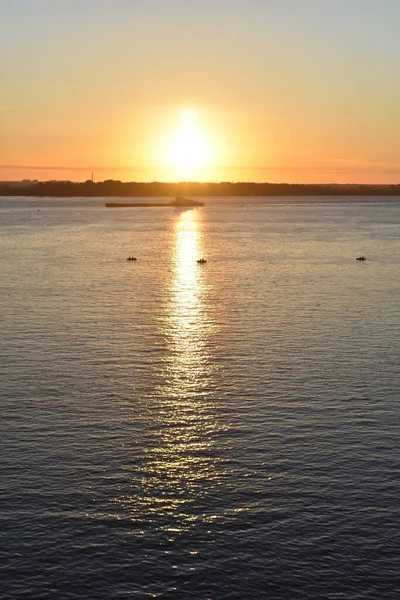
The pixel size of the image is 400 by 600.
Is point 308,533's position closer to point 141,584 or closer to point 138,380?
point 141,584

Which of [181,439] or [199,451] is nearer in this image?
[199,451]

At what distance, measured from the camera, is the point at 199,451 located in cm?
4125

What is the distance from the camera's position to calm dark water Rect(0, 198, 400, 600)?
3005 centimetres

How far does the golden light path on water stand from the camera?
34.7m

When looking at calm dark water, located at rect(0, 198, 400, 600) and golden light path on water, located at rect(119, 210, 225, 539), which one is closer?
calm dark water, located at rect(0, 198, 400, 600)

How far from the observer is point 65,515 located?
33906 millimetres

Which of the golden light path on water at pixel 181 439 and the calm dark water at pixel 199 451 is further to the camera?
the golden light path on water at pixel 181 439

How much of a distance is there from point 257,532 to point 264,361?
→ 1060 inches

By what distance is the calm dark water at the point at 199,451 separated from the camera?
3005 cm

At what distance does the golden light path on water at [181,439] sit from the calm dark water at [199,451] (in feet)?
0.42

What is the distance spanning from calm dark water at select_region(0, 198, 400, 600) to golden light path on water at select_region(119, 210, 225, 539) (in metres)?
0.13

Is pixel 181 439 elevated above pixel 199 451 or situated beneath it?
elevated above

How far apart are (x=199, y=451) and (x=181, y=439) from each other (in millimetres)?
1906

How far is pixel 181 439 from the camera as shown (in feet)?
140
